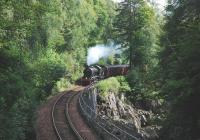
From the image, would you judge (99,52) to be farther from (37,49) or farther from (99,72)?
(37,49)

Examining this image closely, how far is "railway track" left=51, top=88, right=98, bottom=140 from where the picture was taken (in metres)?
25.2

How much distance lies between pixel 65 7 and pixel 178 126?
46.3 metres

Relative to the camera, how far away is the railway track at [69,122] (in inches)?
992

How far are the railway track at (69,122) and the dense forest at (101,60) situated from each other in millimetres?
2398

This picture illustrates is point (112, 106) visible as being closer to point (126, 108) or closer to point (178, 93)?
point (126, 108)

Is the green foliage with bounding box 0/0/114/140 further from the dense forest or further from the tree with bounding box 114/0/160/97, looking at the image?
the tree with bounding box 114/0/160/97

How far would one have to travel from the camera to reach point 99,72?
189ft

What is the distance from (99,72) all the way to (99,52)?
23.3 m

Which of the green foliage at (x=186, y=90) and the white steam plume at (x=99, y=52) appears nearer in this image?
the green foliage at (x=186, y=90)

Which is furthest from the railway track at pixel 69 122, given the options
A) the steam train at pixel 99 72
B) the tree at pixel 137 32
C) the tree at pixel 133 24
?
the tree at pixel 133 24

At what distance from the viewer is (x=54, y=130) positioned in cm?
2625

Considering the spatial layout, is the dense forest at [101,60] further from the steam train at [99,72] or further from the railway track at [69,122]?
the steam train at [99,72]

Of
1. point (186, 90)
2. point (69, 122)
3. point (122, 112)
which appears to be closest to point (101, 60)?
point (122, 112)

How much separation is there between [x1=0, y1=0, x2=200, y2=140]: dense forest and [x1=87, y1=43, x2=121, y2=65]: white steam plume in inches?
57.7
